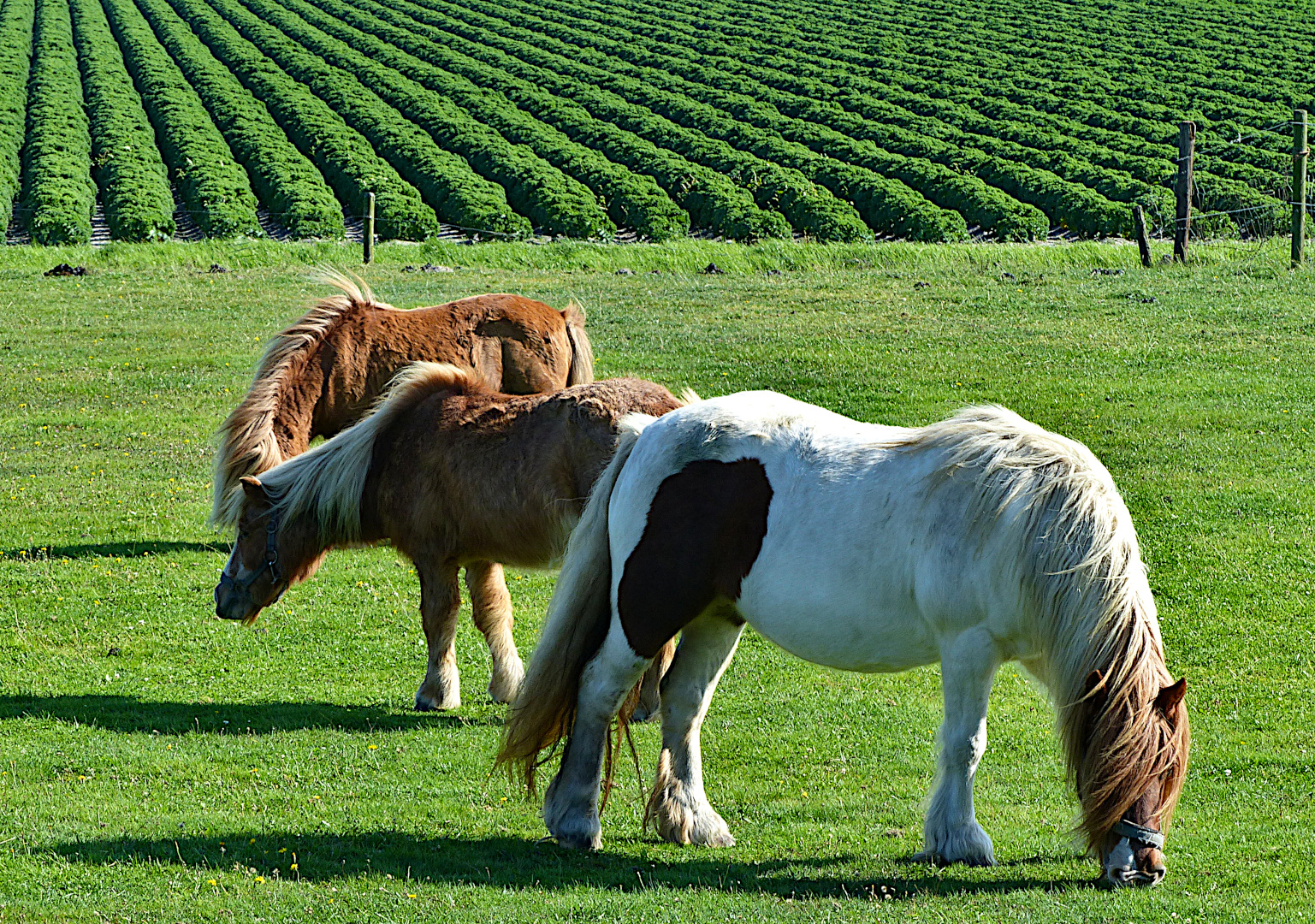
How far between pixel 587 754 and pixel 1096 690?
90.7 inches

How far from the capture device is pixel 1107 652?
5059mm

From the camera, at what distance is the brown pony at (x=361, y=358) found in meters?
10.8

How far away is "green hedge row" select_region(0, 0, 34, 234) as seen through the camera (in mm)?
37688

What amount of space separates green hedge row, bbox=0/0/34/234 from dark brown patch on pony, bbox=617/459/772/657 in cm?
3296

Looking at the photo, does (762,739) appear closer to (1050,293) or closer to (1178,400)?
(1178,400)

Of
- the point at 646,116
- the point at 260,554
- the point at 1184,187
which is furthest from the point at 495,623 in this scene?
the point at 646,116

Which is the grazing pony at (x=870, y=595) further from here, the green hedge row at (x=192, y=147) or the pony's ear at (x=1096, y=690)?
the green hedge row at (x=192, y=147)

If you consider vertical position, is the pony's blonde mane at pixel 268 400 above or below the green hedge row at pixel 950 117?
above

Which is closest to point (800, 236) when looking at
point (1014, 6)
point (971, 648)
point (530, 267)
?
point (530, 267)

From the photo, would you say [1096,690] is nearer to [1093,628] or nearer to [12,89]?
[1093,628]

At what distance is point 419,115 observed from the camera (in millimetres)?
52500

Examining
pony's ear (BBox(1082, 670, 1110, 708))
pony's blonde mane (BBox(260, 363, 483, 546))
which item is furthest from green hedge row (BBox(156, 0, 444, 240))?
pony's ear (BBox(1082, 670, 1110, 708))

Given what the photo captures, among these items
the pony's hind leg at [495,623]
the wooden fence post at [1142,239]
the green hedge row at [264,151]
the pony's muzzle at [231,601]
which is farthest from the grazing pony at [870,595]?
the green hedge row at [264,151]

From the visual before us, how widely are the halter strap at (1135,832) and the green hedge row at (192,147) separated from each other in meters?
32.1
